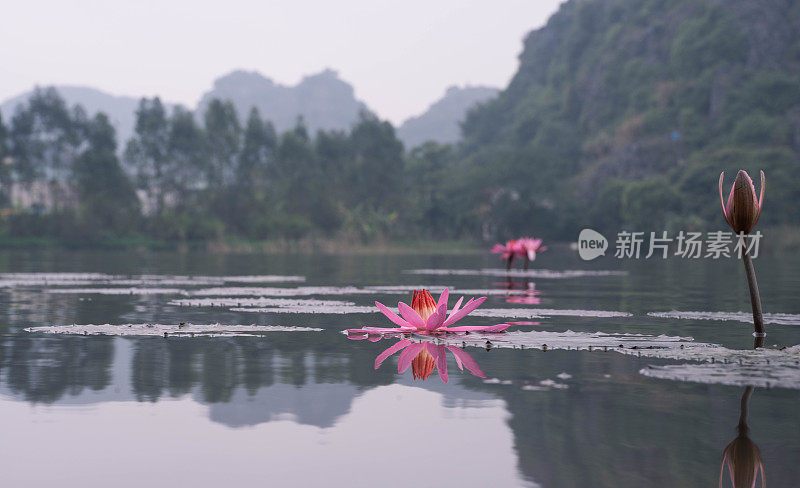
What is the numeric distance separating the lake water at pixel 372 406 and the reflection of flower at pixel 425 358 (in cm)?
10

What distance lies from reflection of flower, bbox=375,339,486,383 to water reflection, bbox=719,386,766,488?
2.32 m

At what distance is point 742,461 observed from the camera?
439 centimetres

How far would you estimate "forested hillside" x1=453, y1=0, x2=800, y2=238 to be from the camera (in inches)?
2692

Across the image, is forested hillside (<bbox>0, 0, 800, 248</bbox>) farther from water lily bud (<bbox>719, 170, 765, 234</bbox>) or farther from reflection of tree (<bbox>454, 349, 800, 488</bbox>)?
reflection of tree (<bbox>454, 349, 800, 488</bbox>)

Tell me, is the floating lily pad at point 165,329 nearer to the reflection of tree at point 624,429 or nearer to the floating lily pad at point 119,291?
the reflection of tree at point 624,429

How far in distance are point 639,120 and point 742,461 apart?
311 ft

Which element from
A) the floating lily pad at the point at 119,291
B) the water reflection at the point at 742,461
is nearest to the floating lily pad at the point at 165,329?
the water reflection at the point at 742,461

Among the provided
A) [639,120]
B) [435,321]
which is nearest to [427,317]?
[435,321]

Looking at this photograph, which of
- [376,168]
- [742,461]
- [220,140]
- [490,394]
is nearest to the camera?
[742,461]

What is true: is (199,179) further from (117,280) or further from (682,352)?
(682,352)

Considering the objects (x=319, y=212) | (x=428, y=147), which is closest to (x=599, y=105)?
(x=428, y=147)

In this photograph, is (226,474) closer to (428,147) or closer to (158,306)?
(158,306)

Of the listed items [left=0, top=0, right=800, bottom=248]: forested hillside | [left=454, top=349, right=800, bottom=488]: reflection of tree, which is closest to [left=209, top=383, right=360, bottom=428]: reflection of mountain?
[left=454, top=349, right=800, bottom=488]: reflection of tree

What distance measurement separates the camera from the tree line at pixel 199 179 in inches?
2512
